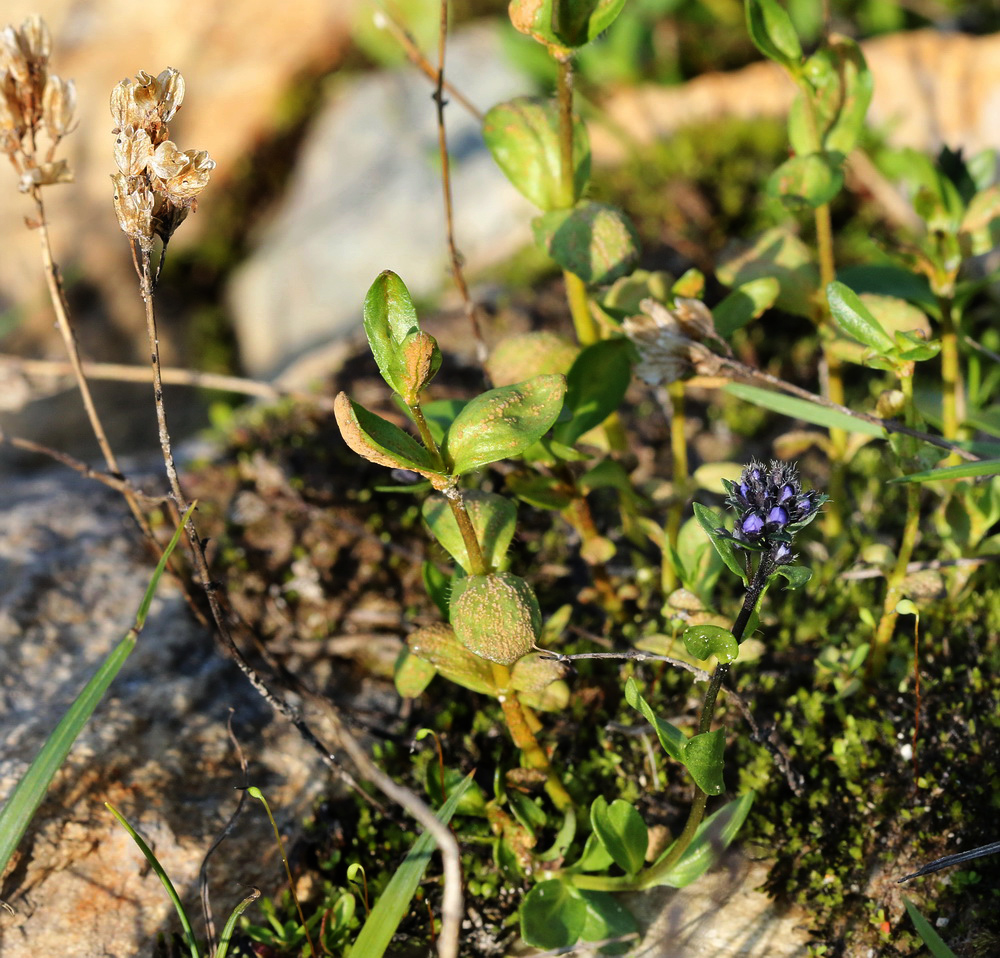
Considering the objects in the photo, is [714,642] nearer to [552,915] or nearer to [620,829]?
[620,829]

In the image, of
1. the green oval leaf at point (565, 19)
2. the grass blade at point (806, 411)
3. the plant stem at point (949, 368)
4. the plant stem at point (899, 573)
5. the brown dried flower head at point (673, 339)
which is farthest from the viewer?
the plant stem at point (949, 368)

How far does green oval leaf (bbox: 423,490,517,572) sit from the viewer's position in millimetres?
1584

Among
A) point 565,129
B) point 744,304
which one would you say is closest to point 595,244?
point 565,129

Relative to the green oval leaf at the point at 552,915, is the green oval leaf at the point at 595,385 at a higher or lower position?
higher

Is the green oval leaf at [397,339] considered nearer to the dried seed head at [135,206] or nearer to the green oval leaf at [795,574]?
the dried seed head at [135,206]

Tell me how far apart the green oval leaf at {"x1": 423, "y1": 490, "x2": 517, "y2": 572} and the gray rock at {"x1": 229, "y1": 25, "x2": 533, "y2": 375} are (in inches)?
100

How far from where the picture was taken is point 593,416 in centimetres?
183

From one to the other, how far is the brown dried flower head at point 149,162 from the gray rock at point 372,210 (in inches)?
104

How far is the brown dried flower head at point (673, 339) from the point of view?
5.76ft

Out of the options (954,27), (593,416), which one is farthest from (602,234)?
(954,27)

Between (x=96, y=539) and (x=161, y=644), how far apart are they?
507mm

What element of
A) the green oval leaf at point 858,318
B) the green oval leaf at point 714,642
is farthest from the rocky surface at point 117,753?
the green oval leaf at point 858,318

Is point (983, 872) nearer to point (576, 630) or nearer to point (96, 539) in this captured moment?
point (576, 630)

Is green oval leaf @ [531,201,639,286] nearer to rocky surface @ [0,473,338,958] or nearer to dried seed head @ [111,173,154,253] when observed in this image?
dried seed head @ [111,173,154,253]
